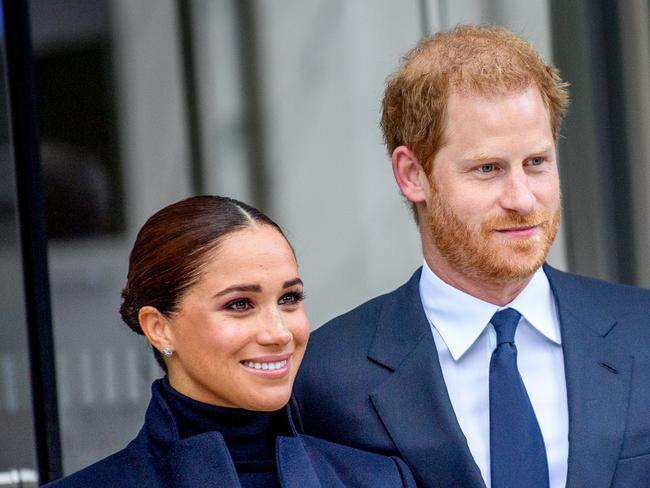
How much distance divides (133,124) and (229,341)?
166cm

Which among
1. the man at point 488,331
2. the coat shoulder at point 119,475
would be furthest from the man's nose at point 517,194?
the coat shoulder at point 119,475

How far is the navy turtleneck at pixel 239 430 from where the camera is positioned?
265 cm

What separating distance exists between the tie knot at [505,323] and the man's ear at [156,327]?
24.6 inches

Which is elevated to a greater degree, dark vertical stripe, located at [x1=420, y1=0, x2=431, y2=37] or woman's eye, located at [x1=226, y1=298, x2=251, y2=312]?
dark vertical stripe, located at [x1=420, y1=0, x2=431, y2=37]

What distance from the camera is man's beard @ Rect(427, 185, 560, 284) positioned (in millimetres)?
2695

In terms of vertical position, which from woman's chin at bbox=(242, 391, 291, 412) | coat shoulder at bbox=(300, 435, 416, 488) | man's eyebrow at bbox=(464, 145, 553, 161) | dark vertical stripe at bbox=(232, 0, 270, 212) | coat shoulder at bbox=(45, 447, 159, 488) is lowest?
coat shoulder at bbox=(300, 435, 416, 488)

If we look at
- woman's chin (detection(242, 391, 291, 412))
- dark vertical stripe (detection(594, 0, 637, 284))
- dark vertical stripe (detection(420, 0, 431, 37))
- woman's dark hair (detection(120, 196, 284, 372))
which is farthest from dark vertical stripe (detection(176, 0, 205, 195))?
woman's chin (detection(242, 391, 291, 412))

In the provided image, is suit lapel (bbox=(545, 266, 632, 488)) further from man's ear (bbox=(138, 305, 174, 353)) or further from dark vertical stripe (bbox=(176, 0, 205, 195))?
dark vertical stripe (bbox=(176, 0, 205, 195))

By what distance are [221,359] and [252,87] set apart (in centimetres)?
177

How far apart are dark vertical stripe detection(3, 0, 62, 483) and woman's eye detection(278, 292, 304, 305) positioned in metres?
1.47

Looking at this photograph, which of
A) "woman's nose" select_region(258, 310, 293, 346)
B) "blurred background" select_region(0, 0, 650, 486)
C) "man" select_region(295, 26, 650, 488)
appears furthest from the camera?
"blurred background" select_region(0, 0, 650, 486)

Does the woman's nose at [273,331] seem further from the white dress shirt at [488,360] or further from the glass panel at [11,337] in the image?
the glass panel at [11,337]

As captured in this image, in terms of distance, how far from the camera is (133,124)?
4.11m

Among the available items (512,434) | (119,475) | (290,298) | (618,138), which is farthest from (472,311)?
(618,138)
